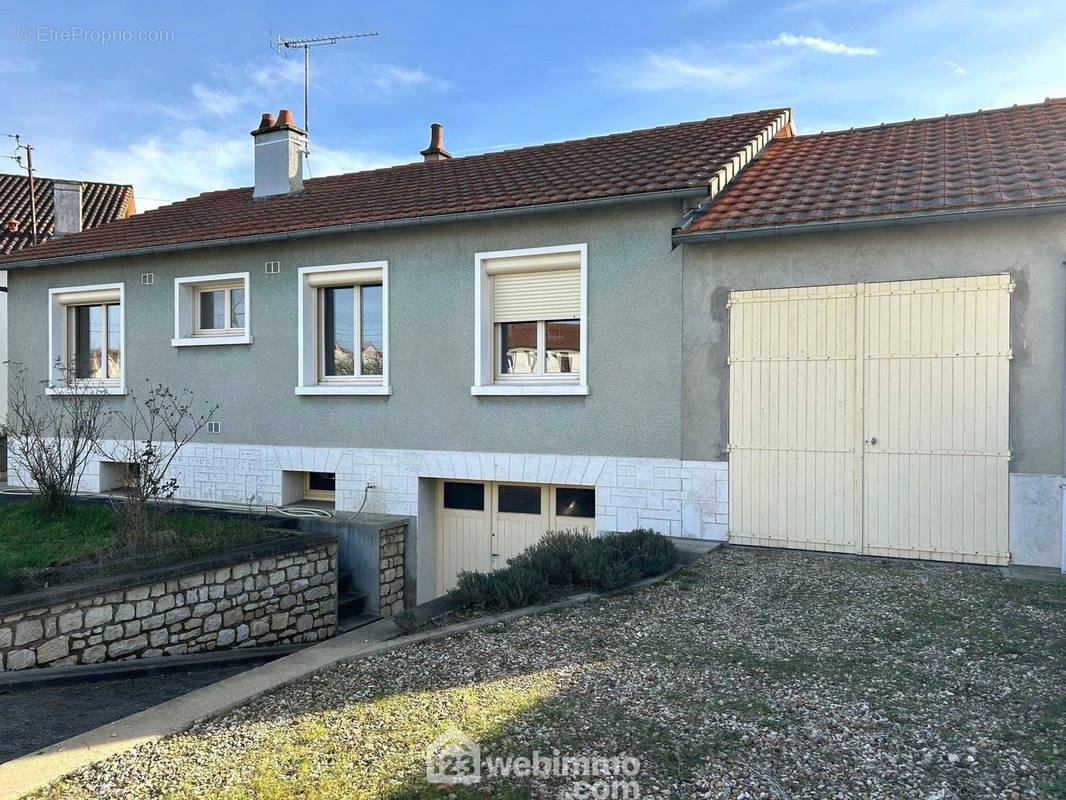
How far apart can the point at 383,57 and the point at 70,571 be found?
10.5m

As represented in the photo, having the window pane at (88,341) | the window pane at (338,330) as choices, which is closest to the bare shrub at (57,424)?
the window pane at (88,341)

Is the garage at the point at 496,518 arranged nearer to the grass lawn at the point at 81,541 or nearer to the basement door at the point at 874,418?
the basement door at the point at 874,418

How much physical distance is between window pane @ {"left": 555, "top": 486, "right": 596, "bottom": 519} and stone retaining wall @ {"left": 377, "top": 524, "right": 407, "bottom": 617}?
2.04 meters

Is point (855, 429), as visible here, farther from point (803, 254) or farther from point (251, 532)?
point (251, 532)

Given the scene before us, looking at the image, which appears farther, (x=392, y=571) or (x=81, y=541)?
(x=392, y=571)

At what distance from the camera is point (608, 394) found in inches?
348

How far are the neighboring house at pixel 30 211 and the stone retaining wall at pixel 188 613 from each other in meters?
12.4

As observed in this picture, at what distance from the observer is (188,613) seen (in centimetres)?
754

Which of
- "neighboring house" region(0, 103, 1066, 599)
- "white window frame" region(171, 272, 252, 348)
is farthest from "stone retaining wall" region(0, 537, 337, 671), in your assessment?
"white window frame" region(171, 272, 252, 348)

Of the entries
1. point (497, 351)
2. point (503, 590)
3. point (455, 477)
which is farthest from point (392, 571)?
point (503, 590)

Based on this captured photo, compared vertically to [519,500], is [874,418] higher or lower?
higher

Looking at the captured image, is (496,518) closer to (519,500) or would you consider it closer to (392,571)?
(519,500)

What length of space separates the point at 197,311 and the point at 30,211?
12642 millimetres

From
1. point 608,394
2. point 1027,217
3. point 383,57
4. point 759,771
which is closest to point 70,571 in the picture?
point 608,394
